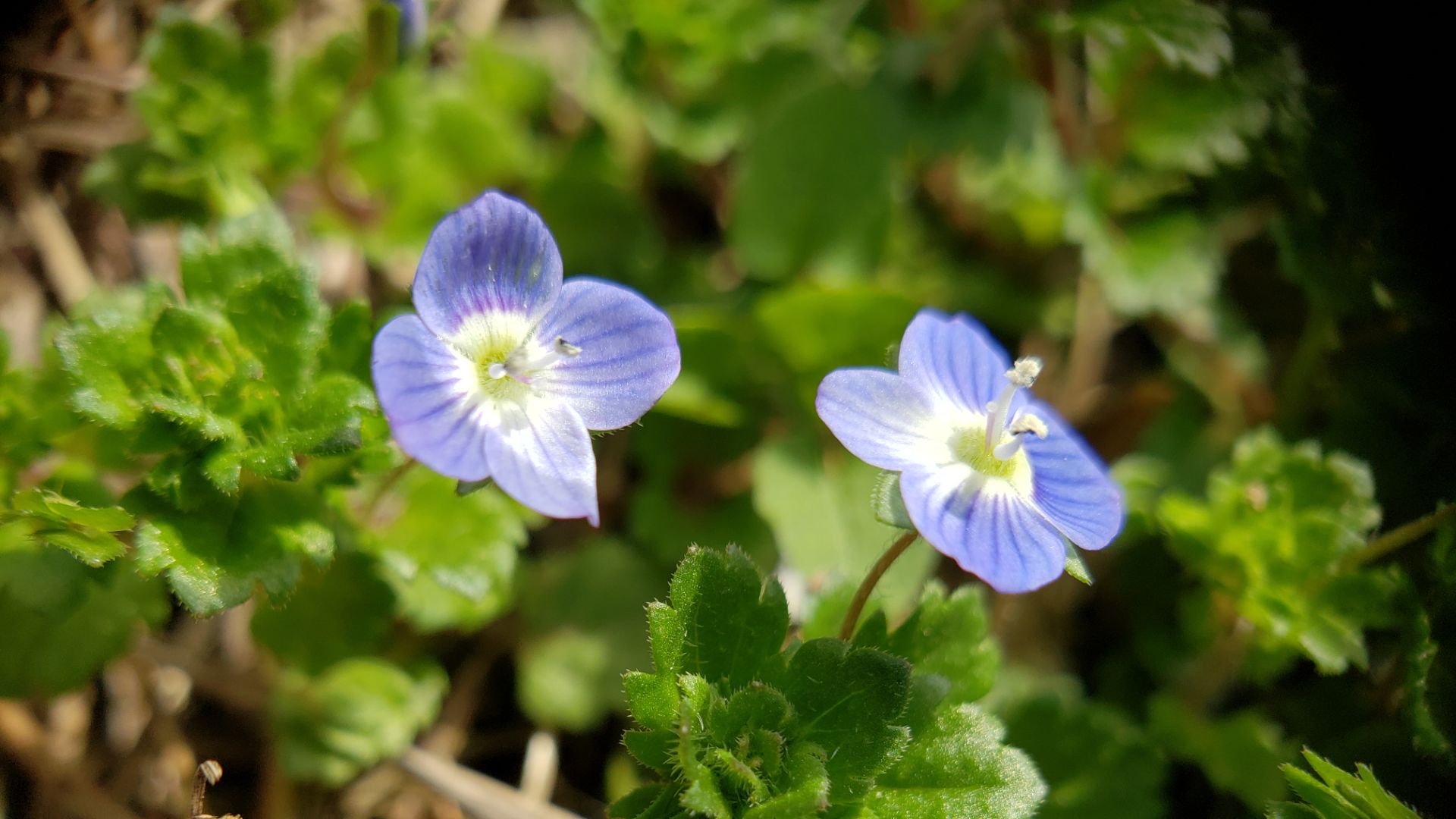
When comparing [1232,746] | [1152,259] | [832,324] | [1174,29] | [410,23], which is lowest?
[1232,746]

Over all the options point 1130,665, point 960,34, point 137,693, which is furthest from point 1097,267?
point 137,693

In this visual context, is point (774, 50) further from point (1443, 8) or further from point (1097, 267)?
point (1443, 8)

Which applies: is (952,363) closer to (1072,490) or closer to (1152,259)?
(1072,490)

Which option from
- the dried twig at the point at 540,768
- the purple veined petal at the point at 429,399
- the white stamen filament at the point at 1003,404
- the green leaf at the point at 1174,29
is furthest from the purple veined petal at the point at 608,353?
the green leaf at the point at 1174,29

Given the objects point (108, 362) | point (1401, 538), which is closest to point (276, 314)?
point (108, 362)

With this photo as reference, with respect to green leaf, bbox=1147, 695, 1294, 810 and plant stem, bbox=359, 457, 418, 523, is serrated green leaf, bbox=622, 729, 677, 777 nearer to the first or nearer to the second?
plant stem, bbox=359, 457, 418, 523

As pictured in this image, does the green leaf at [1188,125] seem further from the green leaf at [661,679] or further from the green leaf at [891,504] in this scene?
the green leaf at [661,679]

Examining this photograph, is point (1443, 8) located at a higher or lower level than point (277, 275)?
lower
